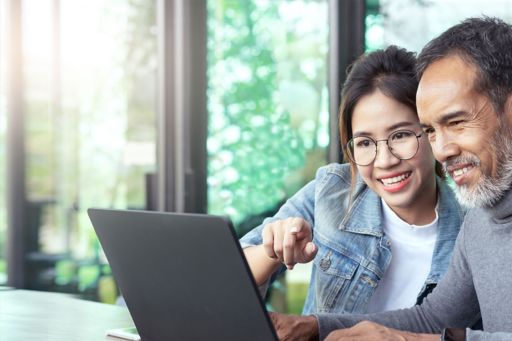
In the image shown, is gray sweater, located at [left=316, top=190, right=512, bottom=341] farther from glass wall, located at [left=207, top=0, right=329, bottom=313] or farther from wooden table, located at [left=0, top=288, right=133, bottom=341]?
glass wall, located at [left=207, top=0, right=329, bottom=313]

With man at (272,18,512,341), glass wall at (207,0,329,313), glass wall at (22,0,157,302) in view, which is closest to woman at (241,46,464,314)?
man at (272,18,512,341)

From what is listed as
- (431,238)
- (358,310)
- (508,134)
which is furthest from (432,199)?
(508,134)

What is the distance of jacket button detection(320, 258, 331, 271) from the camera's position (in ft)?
7.48

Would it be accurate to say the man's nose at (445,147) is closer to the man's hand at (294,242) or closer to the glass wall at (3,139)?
the man's hand at (294,242)

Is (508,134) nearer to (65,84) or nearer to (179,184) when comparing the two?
(179,184)

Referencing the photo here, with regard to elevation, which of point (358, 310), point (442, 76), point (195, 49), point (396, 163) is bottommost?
point (358, 310)

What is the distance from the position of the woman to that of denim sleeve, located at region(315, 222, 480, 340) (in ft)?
0.63

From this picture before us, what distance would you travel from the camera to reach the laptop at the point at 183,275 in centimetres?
128

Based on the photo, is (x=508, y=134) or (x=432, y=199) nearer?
(x=508, y=134)

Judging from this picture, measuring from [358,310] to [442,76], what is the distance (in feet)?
2.37

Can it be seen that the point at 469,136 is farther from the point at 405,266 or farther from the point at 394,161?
the point at 405,266

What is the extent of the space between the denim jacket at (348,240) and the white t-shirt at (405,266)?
0.03 meters

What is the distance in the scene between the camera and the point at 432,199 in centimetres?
227

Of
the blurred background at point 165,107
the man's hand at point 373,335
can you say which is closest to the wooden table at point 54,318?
the man's hand at point 373,335
